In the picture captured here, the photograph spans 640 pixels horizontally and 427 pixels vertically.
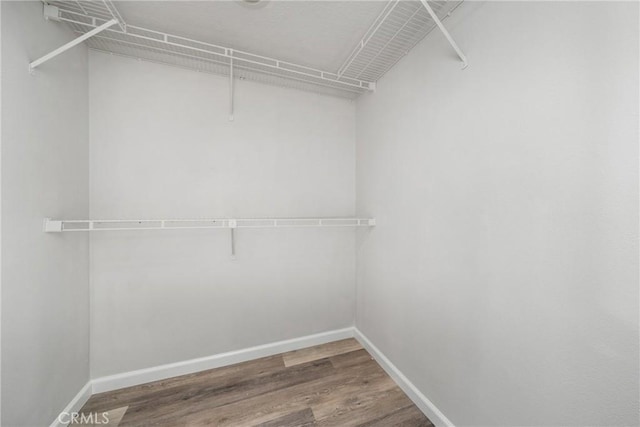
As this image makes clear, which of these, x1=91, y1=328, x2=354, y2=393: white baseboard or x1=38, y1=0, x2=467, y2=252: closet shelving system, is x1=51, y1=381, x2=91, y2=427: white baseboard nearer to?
x1=91, y1=328, x2=354, y2=393: white baseboard

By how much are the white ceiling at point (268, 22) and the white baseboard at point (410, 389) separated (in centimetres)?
232

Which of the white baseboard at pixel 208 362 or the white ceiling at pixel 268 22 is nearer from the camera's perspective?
the white ceiling at pixel 268 22

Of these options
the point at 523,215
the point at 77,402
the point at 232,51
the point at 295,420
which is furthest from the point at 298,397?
the point at 232,51

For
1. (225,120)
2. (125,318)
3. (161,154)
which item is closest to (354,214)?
(225,120)

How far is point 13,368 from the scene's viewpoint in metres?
1.02

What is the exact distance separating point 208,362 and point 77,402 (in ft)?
2.38

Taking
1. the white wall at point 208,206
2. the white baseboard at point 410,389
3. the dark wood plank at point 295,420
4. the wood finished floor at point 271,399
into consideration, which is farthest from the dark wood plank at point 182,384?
the white baseboard at point 410,389

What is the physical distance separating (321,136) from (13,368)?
2.25m

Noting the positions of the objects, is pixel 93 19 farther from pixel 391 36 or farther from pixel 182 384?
pixel 182 384

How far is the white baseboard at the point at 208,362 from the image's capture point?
160 centimetres

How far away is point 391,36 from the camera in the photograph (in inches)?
57.9

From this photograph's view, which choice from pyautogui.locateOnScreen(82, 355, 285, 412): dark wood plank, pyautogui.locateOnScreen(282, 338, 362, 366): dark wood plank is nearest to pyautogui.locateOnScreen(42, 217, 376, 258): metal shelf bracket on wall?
pyautogui.locateOnScreen(82, 355, 285, 412): dark wood plank

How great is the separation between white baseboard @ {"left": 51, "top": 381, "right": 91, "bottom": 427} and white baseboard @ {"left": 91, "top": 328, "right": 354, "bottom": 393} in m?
0.05

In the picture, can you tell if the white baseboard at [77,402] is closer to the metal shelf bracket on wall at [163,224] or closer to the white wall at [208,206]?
the white wall at [208,206]
